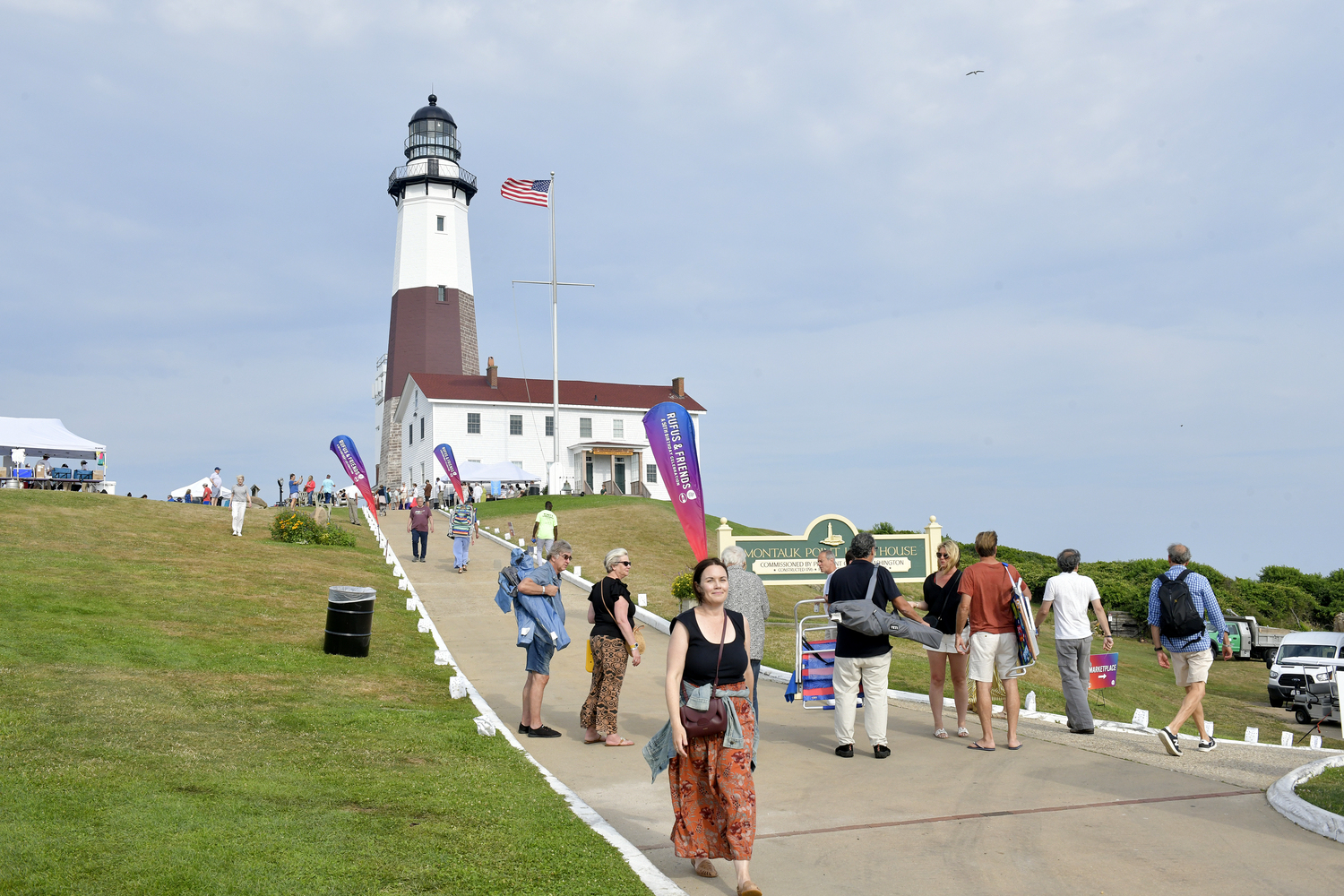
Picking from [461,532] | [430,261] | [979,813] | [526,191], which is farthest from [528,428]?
[979,813]

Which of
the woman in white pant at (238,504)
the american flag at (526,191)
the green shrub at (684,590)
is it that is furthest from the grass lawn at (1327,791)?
the american flag at (526,191)

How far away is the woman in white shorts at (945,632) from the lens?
8852 mm

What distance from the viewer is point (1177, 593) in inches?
333

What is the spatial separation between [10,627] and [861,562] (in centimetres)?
1031

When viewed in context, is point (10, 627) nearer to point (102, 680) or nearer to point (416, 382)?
point (102, 680)

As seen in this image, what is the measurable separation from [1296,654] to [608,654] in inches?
786

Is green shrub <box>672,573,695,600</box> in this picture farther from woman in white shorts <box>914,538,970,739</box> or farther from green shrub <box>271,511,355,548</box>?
green shrub <box>271,511,355,548</box>

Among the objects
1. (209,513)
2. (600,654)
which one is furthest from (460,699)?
(209,513)

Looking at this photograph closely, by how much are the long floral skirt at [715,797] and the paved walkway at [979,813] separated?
242mm

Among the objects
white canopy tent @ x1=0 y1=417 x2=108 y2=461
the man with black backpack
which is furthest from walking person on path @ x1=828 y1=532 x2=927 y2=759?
white canopy tent @ x1=0 y1=417 x2=108 y2=461

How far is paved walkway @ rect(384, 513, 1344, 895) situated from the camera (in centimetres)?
507

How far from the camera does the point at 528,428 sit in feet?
172

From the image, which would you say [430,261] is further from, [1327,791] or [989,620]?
[1327,791]

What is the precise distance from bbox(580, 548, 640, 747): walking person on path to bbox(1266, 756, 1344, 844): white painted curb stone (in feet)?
15.6
